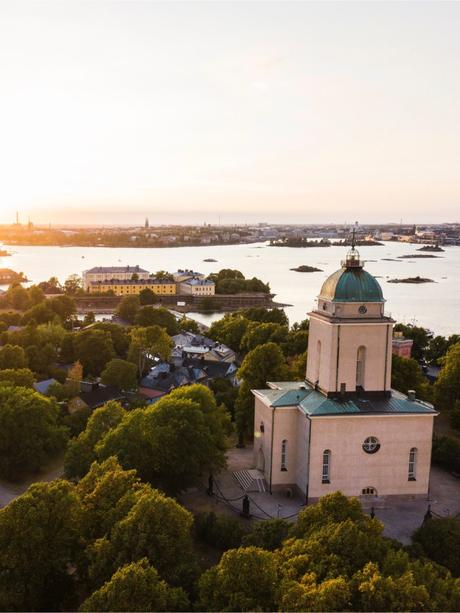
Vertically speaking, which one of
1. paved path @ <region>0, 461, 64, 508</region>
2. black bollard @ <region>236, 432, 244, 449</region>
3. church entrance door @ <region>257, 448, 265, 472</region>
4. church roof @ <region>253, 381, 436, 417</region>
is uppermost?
church roof @ <region>253, 381, 436, 417</region>

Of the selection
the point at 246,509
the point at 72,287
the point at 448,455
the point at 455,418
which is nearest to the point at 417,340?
the point at 455,418

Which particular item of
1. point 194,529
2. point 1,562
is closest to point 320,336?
point 194,529

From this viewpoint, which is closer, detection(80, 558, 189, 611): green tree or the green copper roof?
detection(80, 558, 189, 611): green tree

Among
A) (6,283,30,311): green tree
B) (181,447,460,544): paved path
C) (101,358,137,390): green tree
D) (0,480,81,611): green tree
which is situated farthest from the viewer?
(6,283,30,311): green tree

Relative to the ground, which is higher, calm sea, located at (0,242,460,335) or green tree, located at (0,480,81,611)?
green tree, located at (0,480,81,611)

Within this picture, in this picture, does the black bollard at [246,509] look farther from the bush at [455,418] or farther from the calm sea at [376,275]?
the calm sea at [376,275]

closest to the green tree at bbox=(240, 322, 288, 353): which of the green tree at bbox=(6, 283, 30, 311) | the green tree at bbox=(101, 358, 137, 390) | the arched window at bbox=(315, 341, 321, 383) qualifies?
the green tree at bbox=(101, 358, 137, 390)

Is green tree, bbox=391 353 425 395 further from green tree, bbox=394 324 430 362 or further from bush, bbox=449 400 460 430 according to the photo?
green tree, bbox=394 324 430 362
